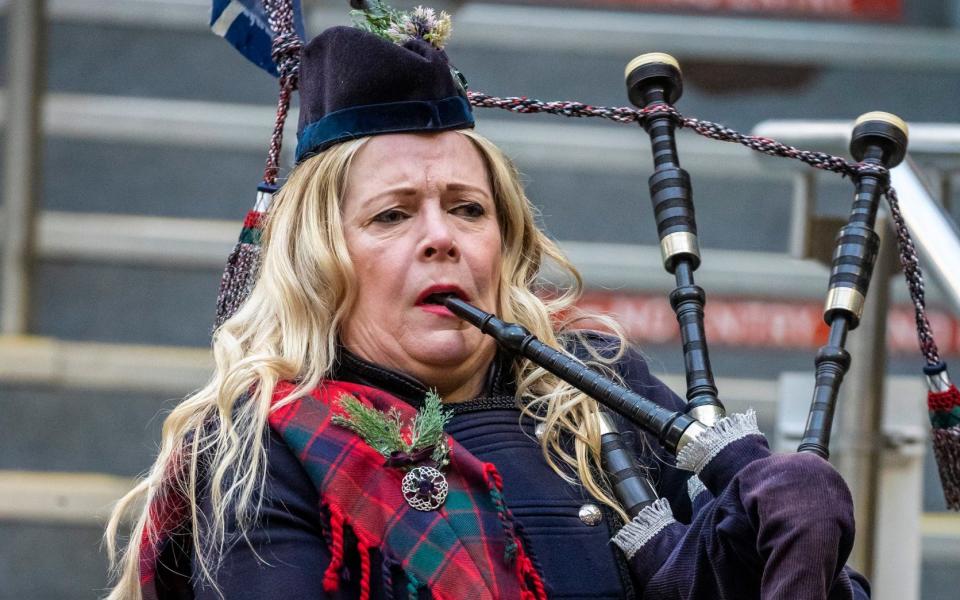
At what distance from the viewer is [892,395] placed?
8.82 feet

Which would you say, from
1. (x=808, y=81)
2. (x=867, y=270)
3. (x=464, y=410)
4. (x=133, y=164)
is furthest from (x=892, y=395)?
(x=133, y=164)

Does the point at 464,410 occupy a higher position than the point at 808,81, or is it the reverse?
the point at 808,81

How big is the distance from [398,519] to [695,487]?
401 millimetres

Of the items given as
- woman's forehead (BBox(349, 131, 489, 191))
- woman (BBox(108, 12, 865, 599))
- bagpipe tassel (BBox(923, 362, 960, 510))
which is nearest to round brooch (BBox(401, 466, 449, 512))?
woman (BBox(108, 12, 865, 599))

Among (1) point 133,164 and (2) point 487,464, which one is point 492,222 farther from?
(1) point 133,164

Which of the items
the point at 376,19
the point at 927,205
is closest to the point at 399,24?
the point at 376,19

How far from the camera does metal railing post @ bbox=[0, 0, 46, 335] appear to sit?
3.84 meters

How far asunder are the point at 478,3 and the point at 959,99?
1448 millimetres

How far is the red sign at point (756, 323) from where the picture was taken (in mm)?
4023

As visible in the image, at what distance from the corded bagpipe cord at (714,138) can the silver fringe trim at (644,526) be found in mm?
506

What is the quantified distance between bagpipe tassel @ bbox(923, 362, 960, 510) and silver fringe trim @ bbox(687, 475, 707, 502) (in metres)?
0.43

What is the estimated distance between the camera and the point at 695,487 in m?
1.93

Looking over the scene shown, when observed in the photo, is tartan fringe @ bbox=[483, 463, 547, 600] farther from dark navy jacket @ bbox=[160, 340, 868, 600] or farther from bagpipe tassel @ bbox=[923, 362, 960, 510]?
bagpipe tassel @ bbox=[923, 362, 960, 510]

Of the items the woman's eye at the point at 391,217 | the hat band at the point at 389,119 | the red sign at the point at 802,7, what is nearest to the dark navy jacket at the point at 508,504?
the woman's eye at the point at 391,217
